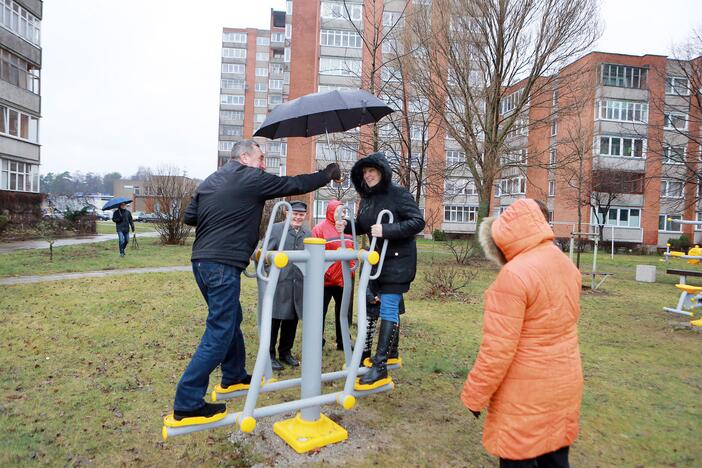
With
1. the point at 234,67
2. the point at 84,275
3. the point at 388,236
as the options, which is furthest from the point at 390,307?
the point at 234,67

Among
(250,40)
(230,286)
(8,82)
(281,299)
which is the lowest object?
(281,299)

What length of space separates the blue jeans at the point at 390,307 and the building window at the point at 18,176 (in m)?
27.5

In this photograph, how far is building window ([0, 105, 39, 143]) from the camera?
2531 cm

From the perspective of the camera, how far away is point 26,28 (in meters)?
27.2

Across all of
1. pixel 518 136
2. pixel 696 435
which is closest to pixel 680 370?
pixel 696 435

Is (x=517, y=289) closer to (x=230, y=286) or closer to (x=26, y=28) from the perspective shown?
(x=230, y=286)

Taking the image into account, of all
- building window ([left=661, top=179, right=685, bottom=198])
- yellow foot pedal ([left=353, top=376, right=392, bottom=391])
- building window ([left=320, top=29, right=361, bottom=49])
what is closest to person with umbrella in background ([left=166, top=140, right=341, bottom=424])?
yellow foot pedal ([left=353, top=376, right=392, bottom=391])

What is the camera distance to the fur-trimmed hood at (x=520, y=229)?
90.1 inches

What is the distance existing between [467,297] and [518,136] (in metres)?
11.4

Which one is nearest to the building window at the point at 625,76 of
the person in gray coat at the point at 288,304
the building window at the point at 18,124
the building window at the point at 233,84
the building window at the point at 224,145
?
the building window at the point at 18,124

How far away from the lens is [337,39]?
41.0 m

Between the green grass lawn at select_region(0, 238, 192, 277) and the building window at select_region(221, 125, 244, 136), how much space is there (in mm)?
55661

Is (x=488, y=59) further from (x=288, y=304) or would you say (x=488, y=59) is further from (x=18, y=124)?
(x=18, y=124)

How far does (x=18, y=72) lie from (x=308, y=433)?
30.7 m
